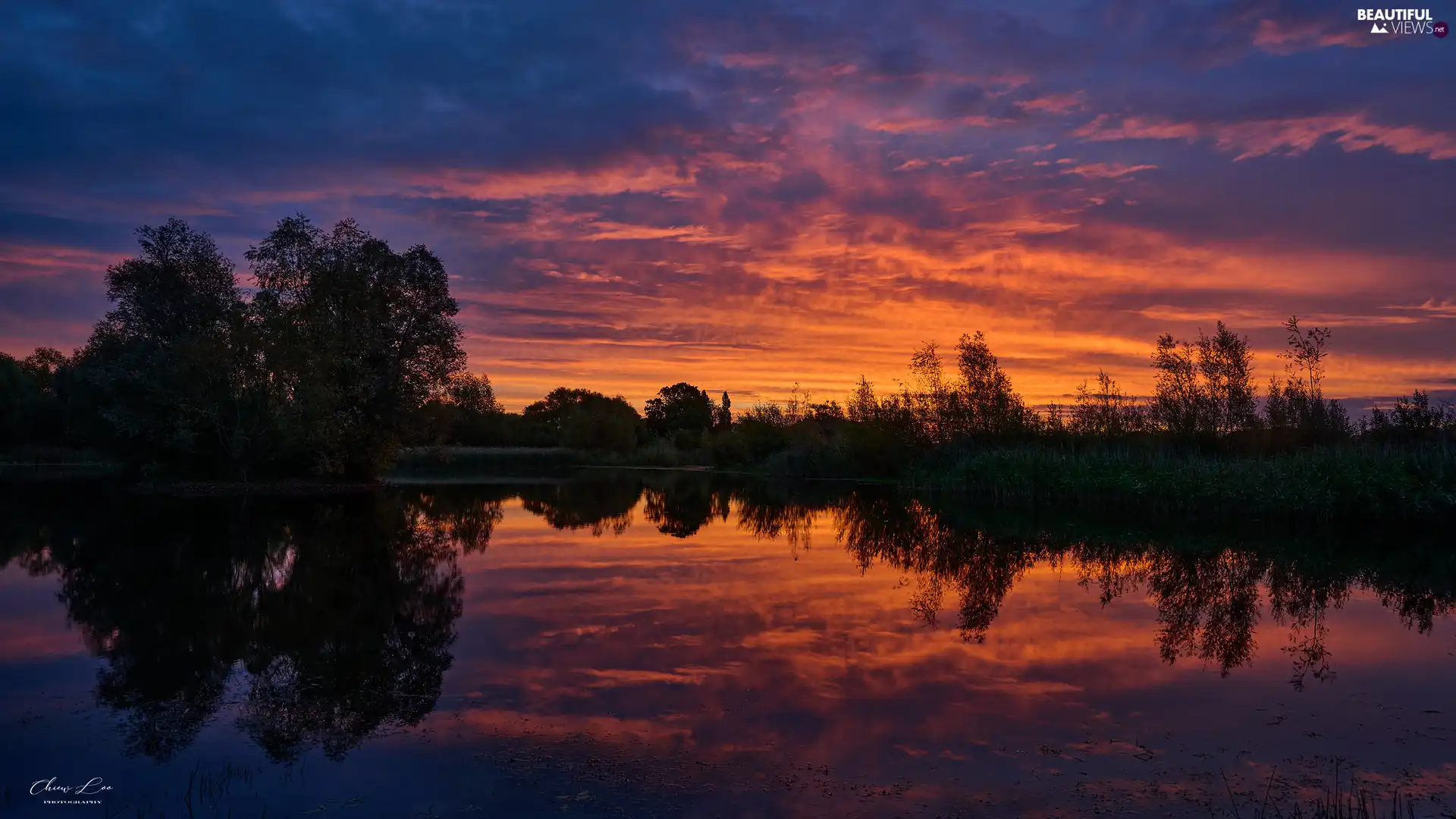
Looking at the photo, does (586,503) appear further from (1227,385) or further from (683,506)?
(1227,385)

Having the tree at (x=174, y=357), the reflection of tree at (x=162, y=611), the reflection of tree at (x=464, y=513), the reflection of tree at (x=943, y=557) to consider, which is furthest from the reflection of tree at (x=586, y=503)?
the tree at (x=174, y=357)

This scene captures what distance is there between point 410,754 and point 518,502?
1077 inches

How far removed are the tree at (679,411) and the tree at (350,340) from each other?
170 feet

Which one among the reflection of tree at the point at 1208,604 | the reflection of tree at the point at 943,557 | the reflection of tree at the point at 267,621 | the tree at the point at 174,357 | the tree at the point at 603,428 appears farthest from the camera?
the tree at the point at 603,428

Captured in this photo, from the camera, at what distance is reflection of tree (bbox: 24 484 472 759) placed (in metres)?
7.53

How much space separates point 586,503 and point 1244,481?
2246 centimetres

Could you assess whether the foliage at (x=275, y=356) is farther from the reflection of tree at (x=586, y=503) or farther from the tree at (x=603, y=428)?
the tree at (x=603, y=428)

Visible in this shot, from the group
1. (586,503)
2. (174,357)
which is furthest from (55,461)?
(586,503)

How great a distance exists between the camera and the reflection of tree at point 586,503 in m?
25.1

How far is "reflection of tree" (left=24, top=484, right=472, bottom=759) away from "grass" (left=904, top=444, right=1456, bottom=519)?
20491 millimetres

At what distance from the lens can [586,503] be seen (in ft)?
108

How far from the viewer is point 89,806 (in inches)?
224
